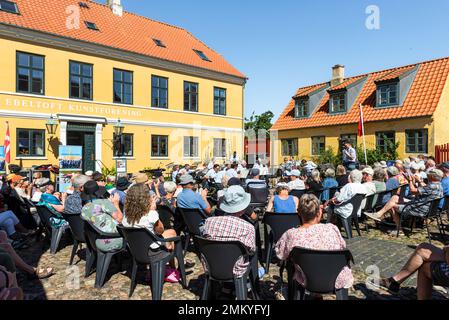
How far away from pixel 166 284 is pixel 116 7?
22.8 m

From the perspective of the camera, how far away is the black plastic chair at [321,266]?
112 inches

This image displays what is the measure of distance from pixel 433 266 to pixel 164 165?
18574 millimetres

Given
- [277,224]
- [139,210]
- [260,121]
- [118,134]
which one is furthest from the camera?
[260,121]

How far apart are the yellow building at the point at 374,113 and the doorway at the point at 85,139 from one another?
46.1 feet

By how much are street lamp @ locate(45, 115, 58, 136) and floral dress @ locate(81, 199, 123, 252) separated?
13.5 metres

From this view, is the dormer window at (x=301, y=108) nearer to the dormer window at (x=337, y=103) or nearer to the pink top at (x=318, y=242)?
the dormer window at (x=337, y=103)

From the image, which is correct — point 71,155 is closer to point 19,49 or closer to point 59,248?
point 19,49

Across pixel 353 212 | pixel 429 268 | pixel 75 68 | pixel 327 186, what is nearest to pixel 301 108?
pixel 75 68

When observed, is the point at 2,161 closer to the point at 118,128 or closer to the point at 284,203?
the point at 118,128

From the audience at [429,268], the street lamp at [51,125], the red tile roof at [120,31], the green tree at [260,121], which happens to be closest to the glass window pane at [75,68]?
the red tile roof at [120,31]

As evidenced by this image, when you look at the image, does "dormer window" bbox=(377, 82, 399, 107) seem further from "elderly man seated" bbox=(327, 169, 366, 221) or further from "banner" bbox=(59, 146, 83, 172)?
"banner" bbox=(59, 146, 83, 172)

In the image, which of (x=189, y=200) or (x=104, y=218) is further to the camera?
(x=189, y=200)

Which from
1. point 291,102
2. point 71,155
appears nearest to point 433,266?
point 71,155

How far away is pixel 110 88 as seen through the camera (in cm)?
1881
